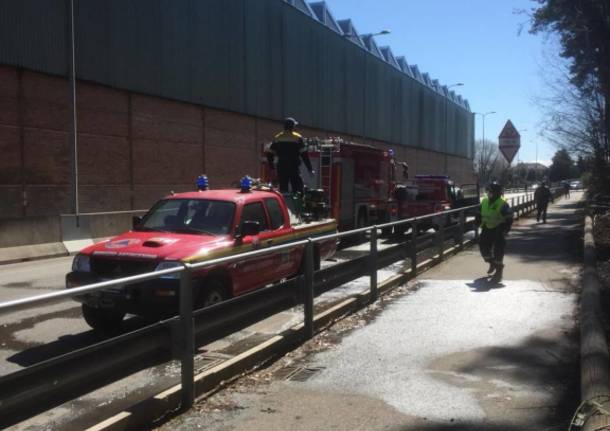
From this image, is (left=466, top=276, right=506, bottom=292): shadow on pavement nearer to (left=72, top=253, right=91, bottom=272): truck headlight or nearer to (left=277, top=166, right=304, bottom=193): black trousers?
(left=277, top=166, right=304, bottom=193): black trousers

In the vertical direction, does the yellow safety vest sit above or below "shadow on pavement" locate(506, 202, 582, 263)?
above

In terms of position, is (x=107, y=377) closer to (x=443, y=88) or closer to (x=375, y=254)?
(x=375, y=254)

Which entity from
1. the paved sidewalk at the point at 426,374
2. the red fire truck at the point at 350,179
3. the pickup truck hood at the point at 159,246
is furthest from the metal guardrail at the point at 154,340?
the red fire truck at the point at 350,179

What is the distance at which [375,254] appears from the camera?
9.07m

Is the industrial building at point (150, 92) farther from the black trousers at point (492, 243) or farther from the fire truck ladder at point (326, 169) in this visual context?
the black trousers at point (492, 243)

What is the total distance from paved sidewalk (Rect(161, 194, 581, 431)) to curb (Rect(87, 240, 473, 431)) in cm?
11

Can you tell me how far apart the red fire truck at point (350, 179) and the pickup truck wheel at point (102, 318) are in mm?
9300

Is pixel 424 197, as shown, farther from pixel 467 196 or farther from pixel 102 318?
pixel 102 318

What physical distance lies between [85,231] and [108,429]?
14916 mm

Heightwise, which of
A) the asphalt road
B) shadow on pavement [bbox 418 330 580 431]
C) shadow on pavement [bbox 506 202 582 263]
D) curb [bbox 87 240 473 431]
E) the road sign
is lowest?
shadow on pavement [bbox 418 330 580 431]

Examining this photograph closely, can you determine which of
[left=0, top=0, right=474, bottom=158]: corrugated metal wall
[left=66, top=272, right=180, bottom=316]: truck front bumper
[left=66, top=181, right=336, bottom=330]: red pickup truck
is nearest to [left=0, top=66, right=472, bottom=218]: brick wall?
[left=0, top=0, right=474, bottom=158]: corrugated metal wall

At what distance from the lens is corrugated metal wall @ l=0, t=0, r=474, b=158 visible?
20.1m

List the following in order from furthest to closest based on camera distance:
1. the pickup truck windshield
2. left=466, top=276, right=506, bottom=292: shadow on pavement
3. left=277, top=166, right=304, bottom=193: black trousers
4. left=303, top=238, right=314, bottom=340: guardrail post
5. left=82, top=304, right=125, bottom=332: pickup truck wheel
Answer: left=277, top=166, right=304, bottom=193: black trousers → left=466, top=276, right=506, bottom=292: shadow on pavement → the pickup truck windshield → left=303, top=238, right=314, bottom=340: guardrail post → left=82, top=304, right=125, bottom=332: pickup truck wheel

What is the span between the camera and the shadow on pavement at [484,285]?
10.2m
